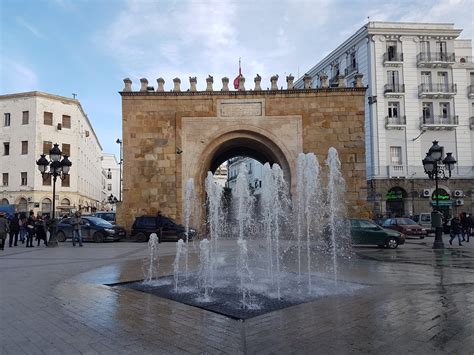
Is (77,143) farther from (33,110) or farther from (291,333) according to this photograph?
(291,333)

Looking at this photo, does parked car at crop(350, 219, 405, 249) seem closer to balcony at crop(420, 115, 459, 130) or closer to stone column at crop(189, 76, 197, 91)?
stone column at crop(189, 76, 197, 91)

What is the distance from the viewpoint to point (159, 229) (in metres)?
18.4

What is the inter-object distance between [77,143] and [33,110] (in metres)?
5.81

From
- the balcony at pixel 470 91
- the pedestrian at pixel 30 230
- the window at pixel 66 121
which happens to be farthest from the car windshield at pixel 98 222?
the balcony at pixel 470 91

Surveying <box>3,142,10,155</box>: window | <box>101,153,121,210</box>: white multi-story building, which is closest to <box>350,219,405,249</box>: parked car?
<box>3,142,10,155</box>: window

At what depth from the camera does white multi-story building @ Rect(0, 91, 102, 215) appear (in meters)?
36.7

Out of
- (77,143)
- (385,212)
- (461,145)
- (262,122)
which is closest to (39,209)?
(77,143)

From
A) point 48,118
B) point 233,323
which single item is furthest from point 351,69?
point 233,323

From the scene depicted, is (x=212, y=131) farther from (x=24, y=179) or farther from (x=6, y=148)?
(x=6, y=148)

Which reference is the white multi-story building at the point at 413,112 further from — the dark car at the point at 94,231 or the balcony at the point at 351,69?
the dark car at the point at 94,231

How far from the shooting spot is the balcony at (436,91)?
33156 mm

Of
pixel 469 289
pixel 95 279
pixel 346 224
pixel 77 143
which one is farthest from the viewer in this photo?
pixel 77 143

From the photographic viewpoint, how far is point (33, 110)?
37531 mm

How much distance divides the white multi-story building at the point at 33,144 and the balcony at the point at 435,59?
32347 mm
